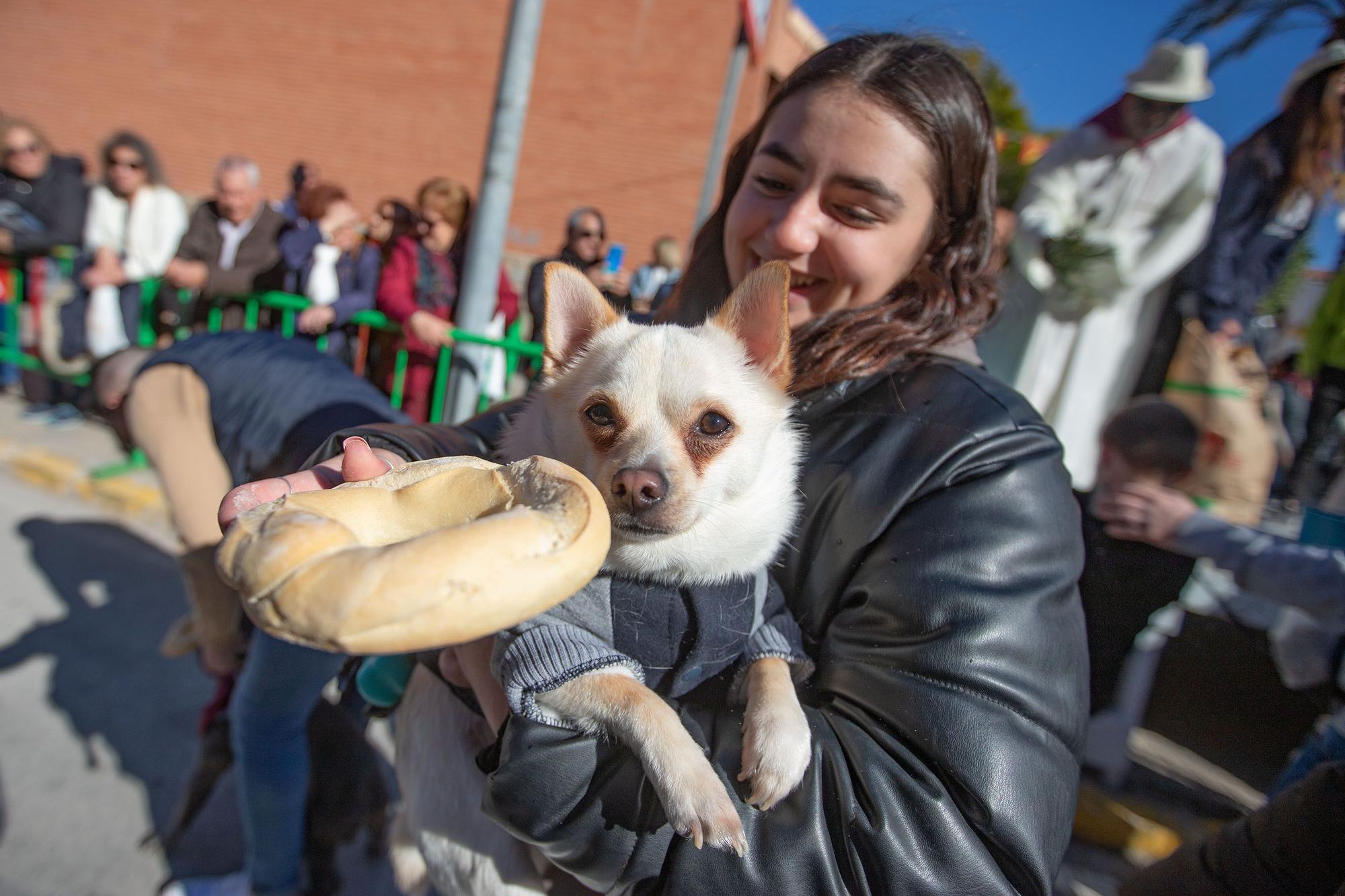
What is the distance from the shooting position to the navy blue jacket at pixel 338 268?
460cm

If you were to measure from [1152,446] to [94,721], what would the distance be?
168 inches

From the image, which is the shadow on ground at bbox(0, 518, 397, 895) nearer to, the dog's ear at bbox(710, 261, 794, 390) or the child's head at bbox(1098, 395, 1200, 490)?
the dog's ear at bbox(710, 261, 794, 390)

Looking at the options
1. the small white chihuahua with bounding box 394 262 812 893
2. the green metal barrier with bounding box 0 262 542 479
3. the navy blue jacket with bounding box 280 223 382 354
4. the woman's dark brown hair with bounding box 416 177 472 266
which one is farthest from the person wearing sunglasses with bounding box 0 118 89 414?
the small white chihuahua with bounding box 394 262 812 893

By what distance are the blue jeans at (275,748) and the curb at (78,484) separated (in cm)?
321

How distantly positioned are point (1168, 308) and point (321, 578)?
4688mm

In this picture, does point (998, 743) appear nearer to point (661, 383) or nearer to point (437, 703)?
point (661, 383)

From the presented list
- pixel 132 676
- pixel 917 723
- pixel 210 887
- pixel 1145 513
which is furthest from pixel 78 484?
pixel 1145 513

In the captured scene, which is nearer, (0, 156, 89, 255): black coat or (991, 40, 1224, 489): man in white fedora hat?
(991, 40, 1224, 489): man in white fedora hat

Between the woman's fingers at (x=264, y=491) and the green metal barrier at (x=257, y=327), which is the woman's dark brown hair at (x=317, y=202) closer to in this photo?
the green metal barrier at (x=257, y=327)

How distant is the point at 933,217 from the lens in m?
1.50

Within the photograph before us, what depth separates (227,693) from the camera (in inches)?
101

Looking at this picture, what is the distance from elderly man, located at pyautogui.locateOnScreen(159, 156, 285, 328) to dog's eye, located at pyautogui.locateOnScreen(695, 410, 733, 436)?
4.42 meters

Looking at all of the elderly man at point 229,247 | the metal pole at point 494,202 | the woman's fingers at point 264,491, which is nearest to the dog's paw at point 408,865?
the woman's fingers at point 264,491

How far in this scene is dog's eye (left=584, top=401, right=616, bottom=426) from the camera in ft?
4.80
